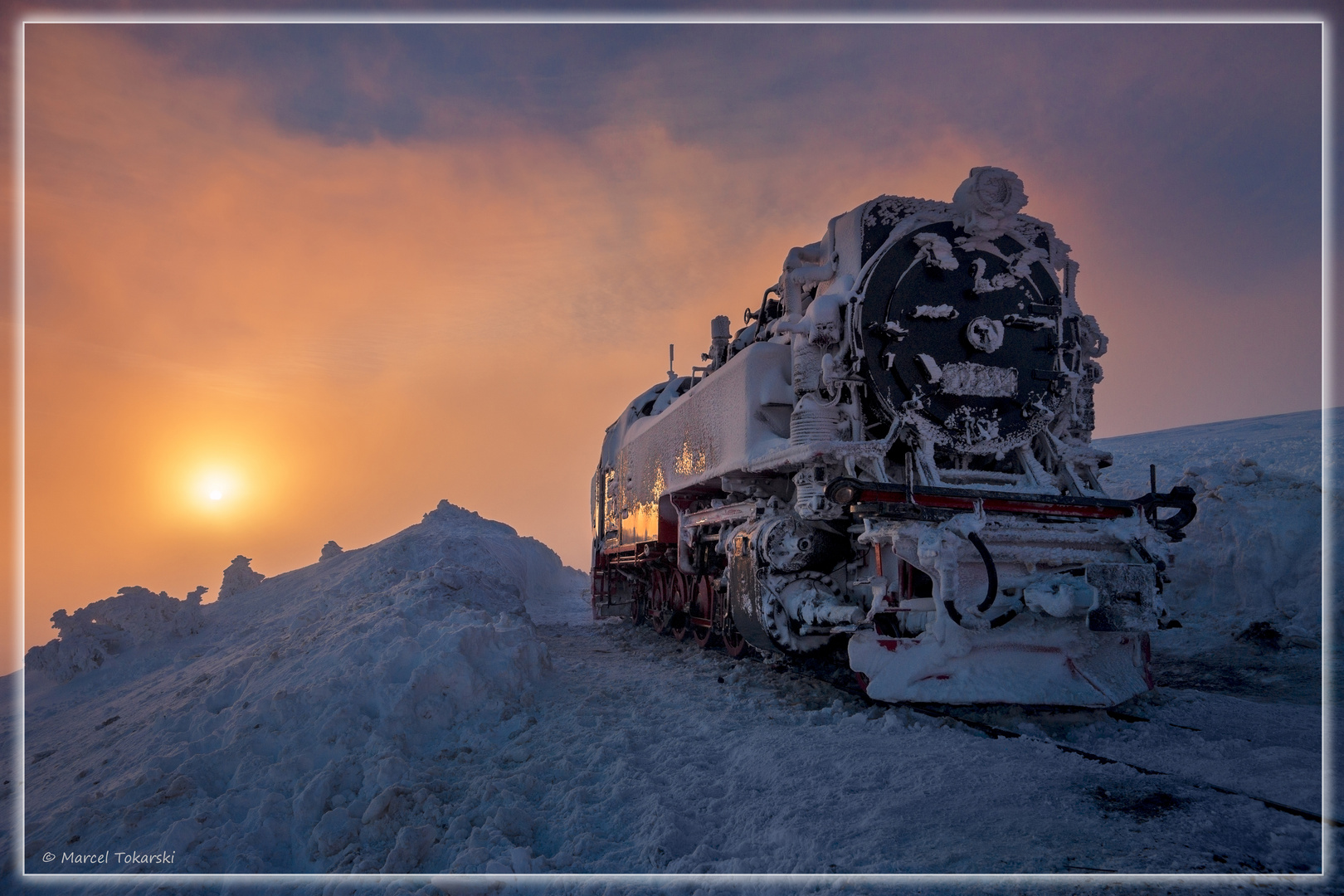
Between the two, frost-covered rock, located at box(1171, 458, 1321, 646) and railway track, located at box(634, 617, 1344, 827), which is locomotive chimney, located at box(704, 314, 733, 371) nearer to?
railway track, located at box(634, 617, 1344, 827)

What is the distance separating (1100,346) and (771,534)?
3552mm

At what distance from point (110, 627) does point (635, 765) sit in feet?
26.7

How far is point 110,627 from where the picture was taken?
904cm

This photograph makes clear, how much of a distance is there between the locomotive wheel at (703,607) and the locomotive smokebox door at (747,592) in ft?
5.83

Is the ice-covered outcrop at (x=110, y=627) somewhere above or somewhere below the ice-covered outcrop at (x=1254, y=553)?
below

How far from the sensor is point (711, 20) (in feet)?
14.0

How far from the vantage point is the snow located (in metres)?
3.09

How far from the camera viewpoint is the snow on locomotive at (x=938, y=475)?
508cm

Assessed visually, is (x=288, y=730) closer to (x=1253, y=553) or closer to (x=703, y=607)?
(x=703, y=607)

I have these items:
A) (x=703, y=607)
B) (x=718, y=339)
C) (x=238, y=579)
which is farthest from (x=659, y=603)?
(x=238, y=579)

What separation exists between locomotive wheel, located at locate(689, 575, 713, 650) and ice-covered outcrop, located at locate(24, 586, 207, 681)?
6654 millimetres

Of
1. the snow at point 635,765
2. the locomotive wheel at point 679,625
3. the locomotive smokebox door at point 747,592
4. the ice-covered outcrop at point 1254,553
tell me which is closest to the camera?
the snow at point 635,765

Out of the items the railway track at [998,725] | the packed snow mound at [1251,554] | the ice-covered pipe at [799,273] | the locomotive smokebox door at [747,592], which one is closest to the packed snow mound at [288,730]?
the locomotive smokebox door at [747,592]

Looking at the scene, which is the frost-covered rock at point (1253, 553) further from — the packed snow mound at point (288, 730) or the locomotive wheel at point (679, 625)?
the packed snow mound at point (288, 730)
